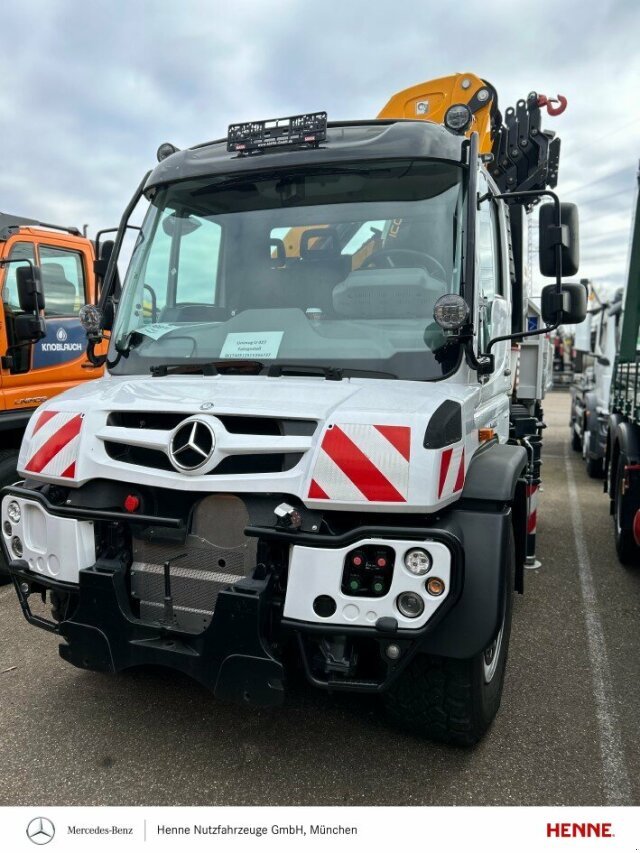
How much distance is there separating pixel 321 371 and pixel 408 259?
2.28 feet

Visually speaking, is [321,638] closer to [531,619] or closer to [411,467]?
[411,467]

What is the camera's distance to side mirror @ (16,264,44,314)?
15.9 ft

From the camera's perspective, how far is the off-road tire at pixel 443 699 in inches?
102

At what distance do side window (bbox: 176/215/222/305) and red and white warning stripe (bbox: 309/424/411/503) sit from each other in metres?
1.51

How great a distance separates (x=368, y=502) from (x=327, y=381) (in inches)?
27.8

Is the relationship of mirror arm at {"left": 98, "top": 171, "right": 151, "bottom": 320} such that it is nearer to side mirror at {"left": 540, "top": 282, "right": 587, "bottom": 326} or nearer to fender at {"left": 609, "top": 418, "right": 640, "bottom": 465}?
side mirror at {"left": 540, "top": 282, "right": 587, "bottom": 326}

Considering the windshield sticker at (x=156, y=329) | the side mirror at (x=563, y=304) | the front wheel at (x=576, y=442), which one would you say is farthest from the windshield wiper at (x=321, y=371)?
the front wheel at (x=576, y=442)

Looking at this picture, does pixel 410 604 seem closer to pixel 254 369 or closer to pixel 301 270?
pixel 254 369

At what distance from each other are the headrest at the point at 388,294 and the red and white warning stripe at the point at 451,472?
0.74 m

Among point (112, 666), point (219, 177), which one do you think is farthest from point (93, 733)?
point (219, 177)

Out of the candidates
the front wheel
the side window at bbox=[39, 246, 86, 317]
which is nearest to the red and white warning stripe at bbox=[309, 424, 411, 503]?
the side window at bbox=[39, 246, 86, 317]

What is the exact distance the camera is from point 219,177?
134 inches

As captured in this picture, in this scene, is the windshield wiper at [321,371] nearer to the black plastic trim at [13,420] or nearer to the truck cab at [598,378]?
the black plastic trim at [13,420]

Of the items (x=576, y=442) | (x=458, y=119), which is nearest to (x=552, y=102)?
(x=458, y=119)
